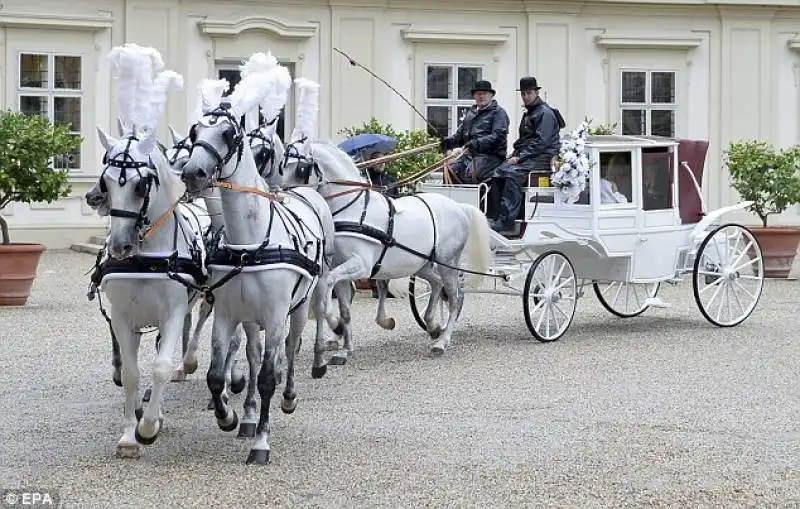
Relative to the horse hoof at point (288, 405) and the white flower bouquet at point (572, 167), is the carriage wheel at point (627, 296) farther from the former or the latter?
the horse hoof at point (288, 405)

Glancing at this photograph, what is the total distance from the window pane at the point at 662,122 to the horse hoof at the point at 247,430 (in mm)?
16797

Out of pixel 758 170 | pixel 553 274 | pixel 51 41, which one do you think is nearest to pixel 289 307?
pixel 553 274

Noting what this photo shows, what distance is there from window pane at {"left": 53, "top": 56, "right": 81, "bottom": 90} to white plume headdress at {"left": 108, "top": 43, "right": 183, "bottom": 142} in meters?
14.2

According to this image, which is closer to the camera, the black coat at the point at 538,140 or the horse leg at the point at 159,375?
the horse leg at the point at 159,375

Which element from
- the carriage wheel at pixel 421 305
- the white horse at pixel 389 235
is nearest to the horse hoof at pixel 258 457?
the white horse at pixel 389 235

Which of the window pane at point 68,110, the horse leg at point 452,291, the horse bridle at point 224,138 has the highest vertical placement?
the window pane at point 68,110

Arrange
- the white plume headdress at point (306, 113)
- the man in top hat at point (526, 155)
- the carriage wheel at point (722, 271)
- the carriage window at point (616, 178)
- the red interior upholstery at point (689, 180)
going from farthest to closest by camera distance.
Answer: the red interior upholstery at point (689, 180)
the carriage wheel at point (722, 271)
the carriage window at point (616, 178)
the man in top hat at point (526, 155)
the white plume headdress at point (306, 113)

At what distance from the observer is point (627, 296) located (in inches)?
519

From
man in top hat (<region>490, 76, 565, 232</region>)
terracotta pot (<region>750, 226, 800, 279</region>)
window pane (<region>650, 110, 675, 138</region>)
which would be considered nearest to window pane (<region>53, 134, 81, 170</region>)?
window pane (<region>650, 110, 675, 138</region>)

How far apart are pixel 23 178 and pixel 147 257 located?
7.46 meters

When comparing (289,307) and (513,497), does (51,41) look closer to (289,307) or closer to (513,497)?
(289,307)

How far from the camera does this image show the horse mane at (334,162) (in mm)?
10016

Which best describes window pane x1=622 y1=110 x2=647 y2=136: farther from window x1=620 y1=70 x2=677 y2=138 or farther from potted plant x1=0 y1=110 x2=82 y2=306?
potted plant x1=0 y1=110 x2=82 y2=306

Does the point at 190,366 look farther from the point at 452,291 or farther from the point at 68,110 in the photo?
the point at 68,110
